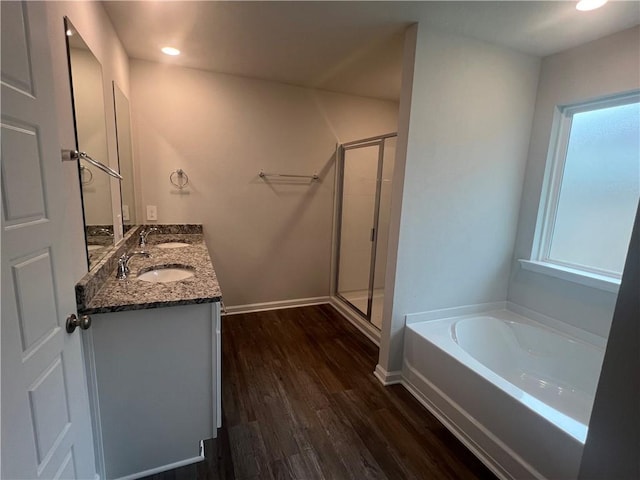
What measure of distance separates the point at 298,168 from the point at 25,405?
2918 millimetres

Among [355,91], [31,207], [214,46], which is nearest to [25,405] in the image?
[31,207]

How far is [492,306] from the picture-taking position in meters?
2.62

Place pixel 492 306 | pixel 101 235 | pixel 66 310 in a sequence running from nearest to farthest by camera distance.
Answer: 1. pixel 66 310
2. pixel 101 235
3. pixel 492 306

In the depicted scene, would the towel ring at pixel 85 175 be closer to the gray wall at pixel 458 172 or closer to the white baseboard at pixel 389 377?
the gray wall at pixel 458 172

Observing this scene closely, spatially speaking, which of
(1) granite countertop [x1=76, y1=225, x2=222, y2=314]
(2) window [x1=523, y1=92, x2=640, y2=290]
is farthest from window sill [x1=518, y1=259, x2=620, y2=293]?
(1) granite countertop [x1=76, y1=225, x2=222, y2=314]

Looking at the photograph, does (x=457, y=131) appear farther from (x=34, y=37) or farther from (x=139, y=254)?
(x=139, y=254)

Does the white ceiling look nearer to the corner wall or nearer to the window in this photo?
the corner wall

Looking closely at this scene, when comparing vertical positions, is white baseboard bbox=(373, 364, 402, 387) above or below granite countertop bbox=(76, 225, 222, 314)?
below

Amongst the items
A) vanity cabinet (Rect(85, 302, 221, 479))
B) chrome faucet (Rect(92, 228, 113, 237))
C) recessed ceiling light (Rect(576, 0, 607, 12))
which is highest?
recessed ceiling light (Rect(576, 0, 607, 12))

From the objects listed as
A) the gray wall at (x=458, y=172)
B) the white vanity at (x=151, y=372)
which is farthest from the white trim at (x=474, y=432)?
the white vanity at (x=151, y=372)

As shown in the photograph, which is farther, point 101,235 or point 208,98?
point 208,98

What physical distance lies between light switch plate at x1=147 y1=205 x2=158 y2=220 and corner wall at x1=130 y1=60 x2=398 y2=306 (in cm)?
5

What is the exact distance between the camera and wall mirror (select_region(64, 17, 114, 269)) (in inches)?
54.2

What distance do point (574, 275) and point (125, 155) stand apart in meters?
3.48
